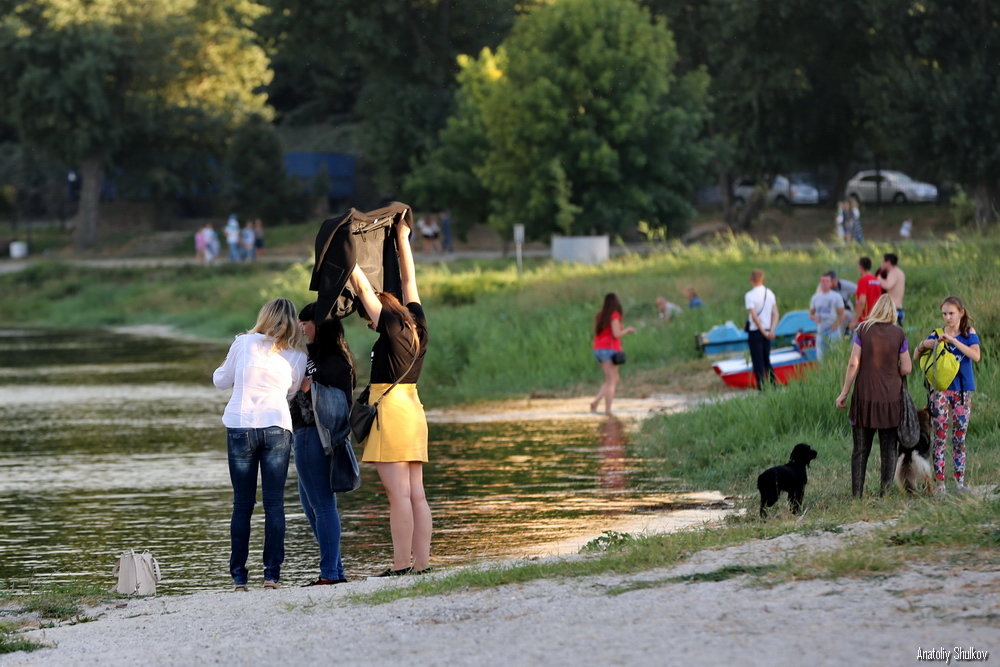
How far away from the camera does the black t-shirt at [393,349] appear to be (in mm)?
9898

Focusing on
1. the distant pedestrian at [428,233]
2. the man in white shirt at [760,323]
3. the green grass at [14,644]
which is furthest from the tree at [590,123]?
the green grass at [14,644]

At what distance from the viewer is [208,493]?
650 inches

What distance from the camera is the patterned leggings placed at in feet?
41.0

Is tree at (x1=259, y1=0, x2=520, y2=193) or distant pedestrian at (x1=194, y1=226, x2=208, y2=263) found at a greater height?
tree at (x1=259, y1=0, x2=520, y2=193)

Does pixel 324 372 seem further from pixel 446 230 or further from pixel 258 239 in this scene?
pixel 258 239

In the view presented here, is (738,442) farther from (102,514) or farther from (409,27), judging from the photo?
(409,27)

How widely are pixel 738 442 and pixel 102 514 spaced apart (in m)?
6.67

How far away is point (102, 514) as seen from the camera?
15266 mm

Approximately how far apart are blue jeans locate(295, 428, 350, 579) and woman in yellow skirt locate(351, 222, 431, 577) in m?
0.33

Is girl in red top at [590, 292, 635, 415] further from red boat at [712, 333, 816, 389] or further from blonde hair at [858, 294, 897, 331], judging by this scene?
blonde hair at [858, 294, 897, 331]

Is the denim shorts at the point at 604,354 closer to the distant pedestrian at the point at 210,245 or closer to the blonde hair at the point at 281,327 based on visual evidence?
the blonde hair at the point at 281,327

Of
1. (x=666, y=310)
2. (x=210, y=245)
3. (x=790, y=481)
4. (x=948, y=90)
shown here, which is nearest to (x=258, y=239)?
(x=210, y=245)

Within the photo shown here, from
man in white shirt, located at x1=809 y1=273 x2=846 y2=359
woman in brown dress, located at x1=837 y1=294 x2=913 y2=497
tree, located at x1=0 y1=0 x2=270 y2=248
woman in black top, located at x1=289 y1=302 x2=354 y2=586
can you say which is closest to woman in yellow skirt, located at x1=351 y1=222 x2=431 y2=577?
woman in black top, located at x1=289 y1=302 x2=354 y2=586

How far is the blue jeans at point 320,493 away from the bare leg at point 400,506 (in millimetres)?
367
